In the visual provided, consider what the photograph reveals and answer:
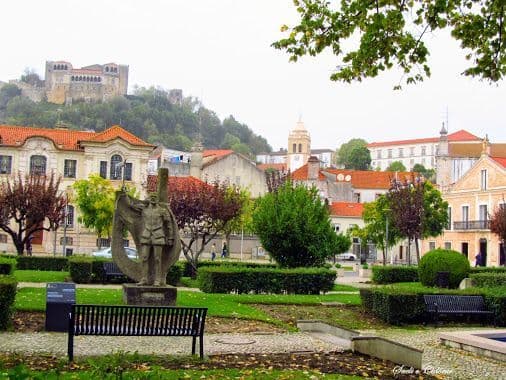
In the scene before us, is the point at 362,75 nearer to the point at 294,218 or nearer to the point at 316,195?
the point at 294,218

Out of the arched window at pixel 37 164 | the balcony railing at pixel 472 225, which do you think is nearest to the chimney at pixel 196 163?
the arched window at pixel 37 164

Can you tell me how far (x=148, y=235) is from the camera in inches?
672

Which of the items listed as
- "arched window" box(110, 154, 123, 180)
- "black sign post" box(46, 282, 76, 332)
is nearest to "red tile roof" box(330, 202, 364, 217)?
"arched window" box(110, 154, 123, 180)

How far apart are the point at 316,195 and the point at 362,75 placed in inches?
745

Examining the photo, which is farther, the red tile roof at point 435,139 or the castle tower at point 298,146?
the castle tower at point 298,146

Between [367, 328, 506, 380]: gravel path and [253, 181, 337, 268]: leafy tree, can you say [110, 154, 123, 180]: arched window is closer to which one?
[253, 181, 337, 268]: leafy tree

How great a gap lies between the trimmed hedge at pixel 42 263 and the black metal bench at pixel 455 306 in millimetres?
18559

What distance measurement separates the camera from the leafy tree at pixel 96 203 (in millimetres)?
43625

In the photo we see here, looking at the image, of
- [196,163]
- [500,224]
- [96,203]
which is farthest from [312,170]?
[500,224]

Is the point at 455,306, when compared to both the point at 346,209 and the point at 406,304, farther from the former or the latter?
the point at 346,209

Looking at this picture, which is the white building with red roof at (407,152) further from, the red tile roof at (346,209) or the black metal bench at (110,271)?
the black metal bench at (110,271)

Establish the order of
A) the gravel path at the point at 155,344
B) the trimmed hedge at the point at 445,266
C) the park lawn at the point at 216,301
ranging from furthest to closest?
the trimmed hedge at the point at 445,266
the park lawn at the point at 216,301
the gravel path at the point at 155,344

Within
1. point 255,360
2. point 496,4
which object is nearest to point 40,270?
point 255,360

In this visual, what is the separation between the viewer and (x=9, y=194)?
36250mm
